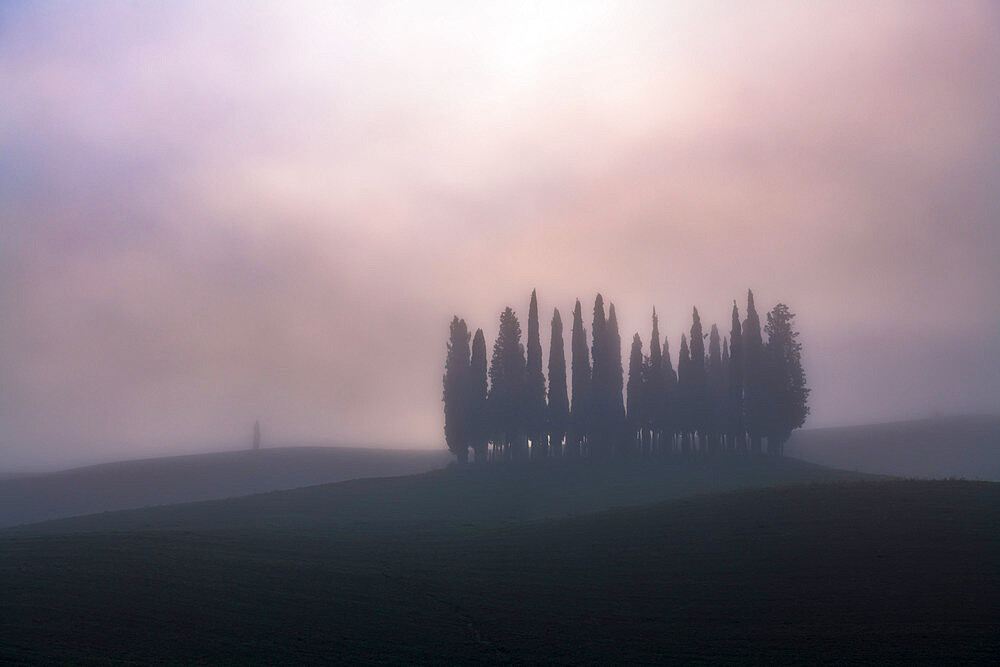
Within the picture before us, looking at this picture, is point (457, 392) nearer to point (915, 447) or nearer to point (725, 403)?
point (725, 403)

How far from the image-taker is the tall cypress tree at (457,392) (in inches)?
3137

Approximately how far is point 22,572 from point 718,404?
62204 millimetres

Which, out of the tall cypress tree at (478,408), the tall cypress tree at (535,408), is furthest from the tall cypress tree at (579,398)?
the tall cypress tree at (478,408)

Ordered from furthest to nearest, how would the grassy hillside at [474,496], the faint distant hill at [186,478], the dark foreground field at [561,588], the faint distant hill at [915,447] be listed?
the faint distant hill at [915,447], the faint distant hill at [186,478], the grassy hillside at [474,496], the dark foreground field at [561,588]

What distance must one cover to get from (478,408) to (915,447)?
213 ft

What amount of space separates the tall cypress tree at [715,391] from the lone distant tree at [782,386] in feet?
14.6

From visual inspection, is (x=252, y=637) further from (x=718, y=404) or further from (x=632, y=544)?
(x=718, y=404)

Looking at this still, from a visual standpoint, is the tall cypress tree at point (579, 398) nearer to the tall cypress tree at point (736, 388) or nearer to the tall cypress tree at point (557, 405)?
the tall cypress tree at point (557, 405)

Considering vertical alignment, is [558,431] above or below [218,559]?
above

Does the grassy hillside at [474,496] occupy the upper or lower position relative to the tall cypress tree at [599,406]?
lower

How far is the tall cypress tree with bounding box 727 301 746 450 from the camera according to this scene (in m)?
78.2

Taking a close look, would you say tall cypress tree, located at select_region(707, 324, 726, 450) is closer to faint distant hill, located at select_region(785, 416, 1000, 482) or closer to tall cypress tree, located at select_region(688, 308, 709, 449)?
tall cypress tree, located at select_region(688, 308, 709, 449)

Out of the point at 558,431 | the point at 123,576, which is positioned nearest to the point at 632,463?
the point at 558,431

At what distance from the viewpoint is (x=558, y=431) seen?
78.2 meters
